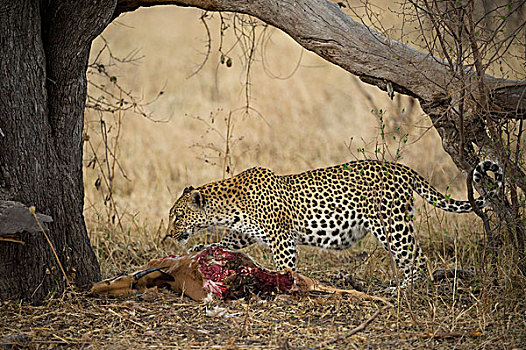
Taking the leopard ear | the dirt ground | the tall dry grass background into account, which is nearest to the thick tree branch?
the tall dry grass background

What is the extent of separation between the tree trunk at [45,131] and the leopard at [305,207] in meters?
1.44

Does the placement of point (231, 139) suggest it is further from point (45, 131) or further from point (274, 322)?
point (274, 322)

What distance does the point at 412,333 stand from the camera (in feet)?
13.9

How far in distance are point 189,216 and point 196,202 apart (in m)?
0.16

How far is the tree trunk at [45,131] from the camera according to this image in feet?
15.4

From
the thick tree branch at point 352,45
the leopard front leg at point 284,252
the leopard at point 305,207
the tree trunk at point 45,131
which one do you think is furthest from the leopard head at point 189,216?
the thick tree branch at point 352,45

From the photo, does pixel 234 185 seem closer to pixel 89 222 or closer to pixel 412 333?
pixel 89 222

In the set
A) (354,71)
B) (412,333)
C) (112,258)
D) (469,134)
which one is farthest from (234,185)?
(412,333)

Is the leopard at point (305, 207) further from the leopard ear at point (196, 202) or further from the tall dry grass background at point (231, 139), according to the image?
the tall dry grass background at point (231, 139)

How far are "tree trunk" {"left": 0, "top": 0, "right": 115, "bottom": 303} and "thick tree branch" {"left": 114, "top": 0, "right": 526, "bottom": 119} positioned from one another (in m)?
1.10

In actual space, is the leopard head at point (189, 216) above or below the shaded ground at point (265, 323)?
above

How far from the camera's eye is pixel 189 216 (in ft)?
21.1

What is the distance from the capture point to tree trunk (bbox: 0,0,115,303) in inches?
184

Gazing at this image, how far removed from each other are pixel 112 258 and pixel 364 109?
25.6 feet
